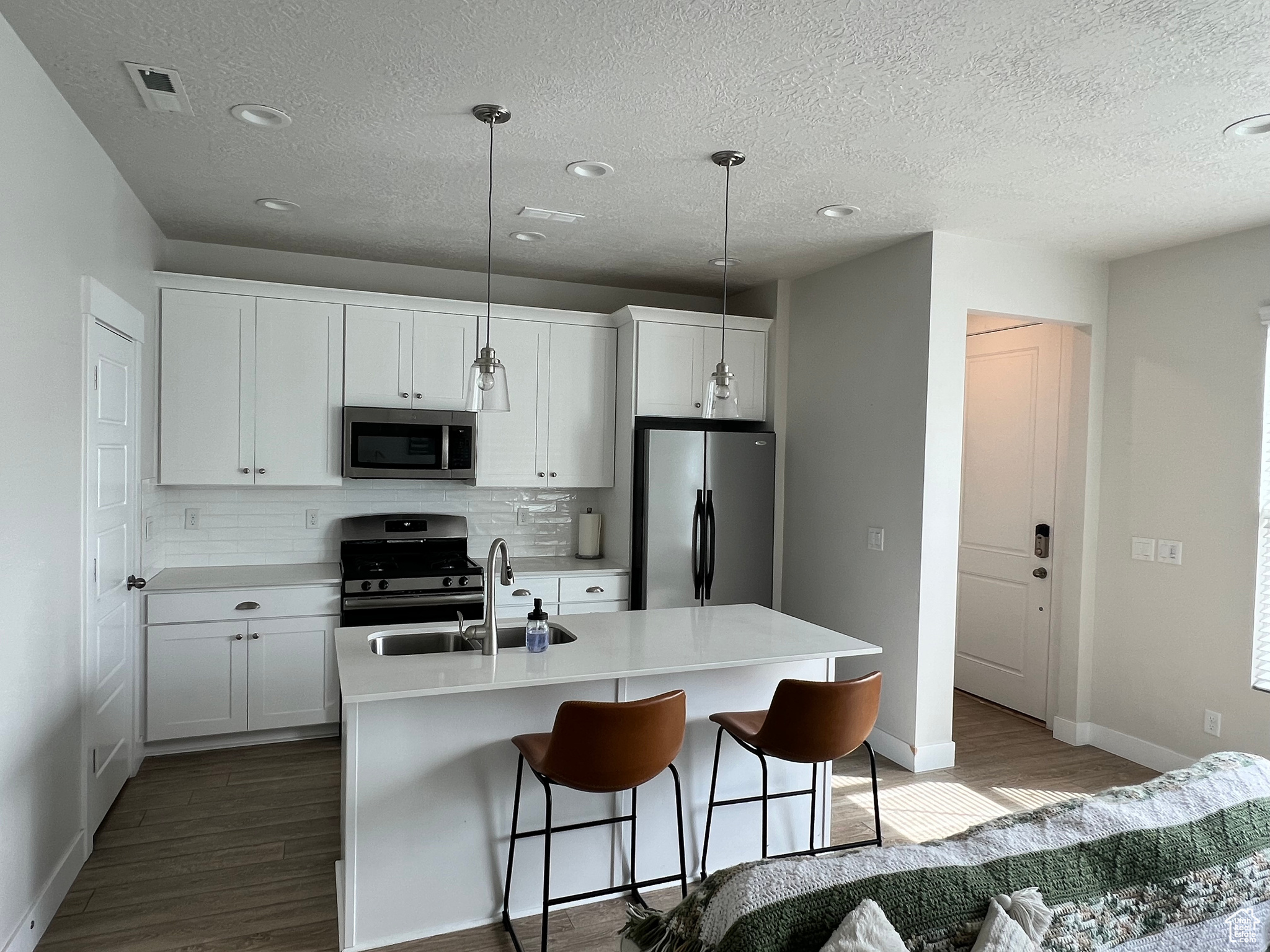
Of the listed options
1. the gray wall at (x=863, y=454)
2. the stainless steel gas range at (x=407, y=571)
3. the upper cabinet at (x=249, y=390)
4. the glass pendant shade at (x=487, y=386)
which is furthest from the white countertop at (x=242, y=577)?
the gray wall at (x=863, y=454)

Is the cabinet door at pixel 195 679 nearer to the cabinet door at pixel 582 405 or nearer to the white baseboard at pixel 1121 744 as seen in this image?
the cabinet door at pixel 582 405

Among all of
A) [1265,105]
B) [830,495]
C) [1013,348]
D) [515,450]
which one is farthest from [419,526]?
[1265,105]

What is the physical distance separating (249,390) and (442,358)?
1037 millimetres

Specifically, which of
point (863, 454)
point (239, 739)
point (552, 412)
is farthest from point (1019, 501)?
point (239, 739)

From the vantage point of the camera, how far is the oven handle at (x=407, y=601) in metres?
4.30

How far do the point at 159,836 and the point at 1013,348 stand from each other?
5262 millimetres

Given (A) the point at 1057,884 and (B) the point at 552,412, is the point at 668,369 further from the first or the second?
(A) the point at 1057,884

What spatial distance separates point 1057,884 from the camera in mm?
1567

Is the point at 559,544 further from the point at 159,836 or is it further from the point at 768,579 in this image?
the point at 159,836

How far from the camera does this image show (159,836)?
3.22 m

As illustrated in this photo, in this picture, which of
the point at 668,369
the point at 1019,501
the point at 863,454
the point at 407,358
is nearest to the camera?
the point at 863,454

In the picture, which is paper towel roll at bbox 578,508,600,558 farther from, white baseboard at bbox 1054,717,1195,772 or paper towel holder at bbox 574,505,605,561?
white baseboard at bbox 1054,717,1195,772

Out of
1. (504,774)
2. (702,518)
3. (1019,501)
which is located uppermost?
(1019,501)

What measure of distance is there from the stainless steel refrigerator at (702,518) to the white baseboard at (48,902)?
2818 millimetres
